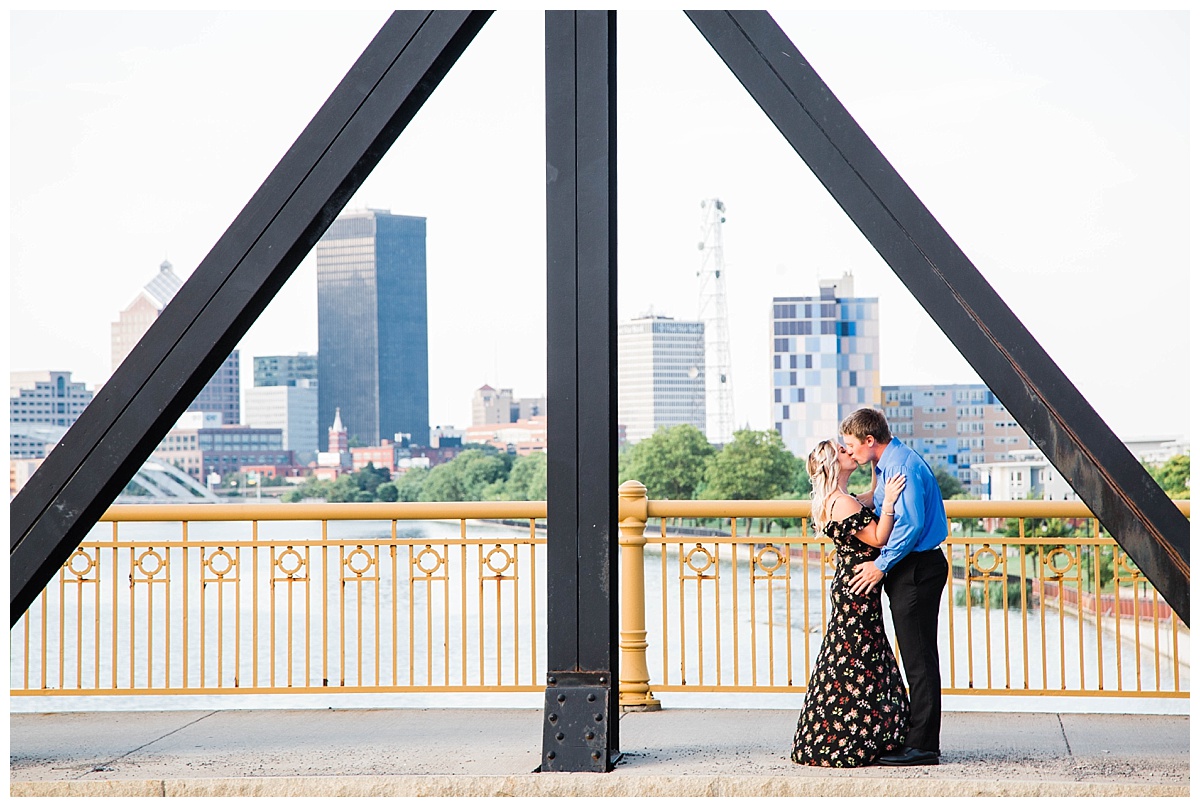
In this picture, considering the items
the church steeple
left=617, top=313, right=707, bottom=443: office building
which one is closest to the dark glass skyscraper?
the church steeple

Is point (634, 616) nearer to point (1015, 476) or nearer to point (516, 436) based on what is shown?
point (1015, 476)

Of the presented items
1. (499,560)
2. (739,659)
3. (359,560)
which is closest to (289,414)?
(739,659)

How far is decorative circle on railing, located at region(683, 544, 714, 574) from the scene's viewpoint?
7.17m

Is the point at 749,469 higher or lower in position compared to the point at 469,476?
higher

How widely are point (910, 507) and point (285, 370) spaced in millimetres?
121785

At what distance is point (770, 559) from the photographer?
7.30 metres

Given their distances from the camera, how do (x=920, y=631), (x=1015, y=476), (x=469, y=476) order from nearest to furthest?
(x=920, y=631), (x=1015, y=476), (x=469, y=476)

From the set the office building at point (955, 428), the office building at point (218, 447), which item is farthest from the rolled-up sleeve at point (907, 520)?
the office building at point (218, 447)

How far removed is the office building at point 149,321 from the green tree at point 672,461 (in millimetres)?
37596

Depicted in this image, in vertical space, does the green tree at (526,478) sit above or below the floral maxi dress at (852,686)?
below

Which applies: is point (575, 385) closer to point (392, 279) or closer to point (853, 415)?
point (853, 415)

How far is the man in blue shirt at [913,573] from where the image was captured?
17.6 ft

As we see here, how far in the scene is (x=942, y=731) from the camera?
6.38 m

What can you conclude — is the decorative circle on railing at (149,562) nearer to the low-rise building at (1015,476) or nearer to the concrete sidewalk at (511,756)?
the concrete sidewalk at (511,756)
